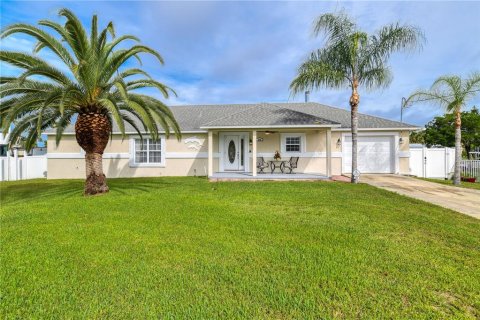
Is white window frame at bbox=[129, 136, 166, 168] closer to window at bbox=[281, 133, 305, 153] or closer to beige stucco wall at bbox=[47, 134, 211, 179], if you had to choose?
beige stucco wall at bbox=[47, 134, 211, 179]

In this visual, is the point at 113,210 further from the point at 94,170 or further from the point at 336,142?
the point at 336,142

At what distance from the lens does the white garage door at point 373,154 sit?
16.1 m

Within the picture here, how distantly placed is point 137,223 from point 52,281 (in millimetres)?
2741

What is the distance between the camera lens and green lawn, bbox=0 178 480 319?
2.90 meters

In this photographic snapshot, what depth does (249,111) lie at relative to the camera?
638 inches

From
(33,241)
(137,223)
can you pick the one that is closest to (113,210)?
(137,223)

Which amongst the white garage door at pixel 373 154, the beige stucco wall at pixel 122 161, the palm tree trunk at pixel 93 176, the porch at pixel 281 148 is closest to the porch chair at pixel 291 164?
the porch at pixel 281 148

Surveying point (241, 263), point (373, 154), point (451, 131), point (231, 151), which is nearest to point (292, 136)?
point (231, 151)

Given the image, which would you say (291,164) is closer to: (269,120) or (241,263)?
(269,120)

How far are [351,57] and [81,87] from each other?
11.8 m

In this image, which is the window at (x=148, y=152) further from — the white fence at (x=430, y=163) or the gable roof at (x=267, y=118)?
the white fence at (x=430, y=163)

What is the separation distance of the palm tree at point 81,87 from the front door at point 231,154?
6.39m

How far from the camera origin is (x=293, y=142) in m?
16.5

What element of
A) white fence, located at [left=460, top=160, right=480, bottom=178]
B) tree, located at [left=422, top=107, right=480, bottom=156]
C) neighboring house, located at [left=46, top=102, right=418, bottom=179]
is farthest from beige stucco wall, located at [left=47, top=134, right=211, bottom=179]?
tree, located at [left=422, top=107, right=480, bottom=156]
